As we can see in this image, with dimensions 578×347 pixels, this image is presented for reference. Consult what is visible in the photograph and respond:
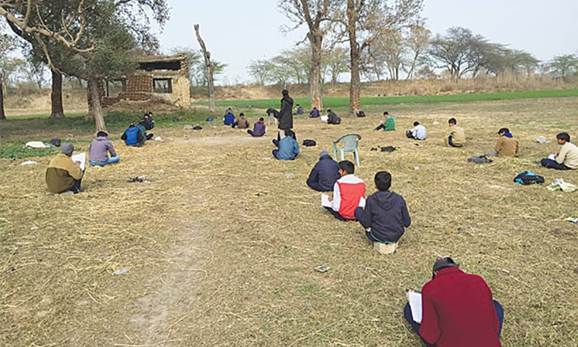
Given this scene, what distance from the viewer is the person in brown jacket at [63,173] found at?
776cm

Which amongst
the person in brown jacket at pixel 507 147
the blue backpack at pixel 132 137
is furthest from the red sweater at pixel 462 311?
the blue backpack at pixel 132 137

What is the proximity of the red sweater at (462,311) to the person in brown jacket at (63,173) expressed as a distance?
6612 millimetres

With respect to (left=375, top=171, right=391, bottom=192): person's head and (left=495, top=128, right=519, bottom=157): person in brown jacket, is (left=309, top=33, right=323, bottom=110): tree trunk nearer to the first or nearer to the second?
(left=495, top=128, right=519, bottom=157): person in brown jacket

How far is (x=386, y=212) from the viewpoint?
17.0 feet

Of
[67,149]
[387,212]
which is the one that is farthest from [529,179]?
[67,149]

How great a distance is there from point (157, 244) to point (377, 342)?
10.3 ft

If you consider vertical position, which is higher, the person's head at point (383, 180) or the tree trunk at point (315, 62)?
the tree trunk at point (315, 62)

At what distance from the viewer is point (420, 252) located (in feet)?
17.5

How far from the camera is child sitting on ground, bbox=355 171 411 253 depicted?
5172 mm

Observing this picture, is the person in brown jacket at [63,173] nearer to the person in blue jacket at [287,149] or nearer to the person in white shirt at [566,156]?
the person in blue jacket at [287,149]

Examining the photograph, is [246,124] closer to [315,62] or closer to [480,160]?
[315,62]

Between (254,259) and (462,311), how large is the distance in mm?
2621

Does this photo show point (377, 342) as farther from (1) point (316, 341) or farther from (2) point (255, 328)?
(2) point (255, 328)

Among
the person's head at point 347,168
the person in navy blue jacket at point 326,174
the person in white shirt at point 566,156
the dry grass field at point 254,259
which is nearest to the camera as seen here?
the dry grass field at point 254,259
